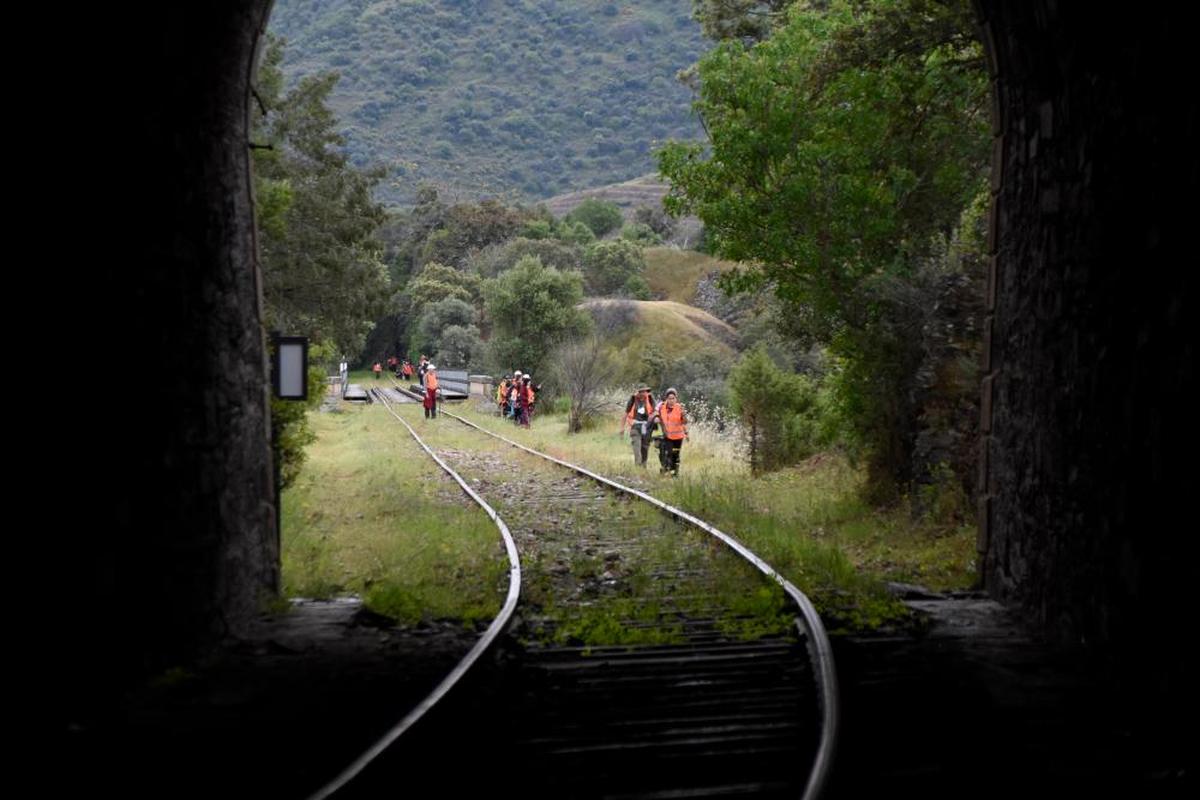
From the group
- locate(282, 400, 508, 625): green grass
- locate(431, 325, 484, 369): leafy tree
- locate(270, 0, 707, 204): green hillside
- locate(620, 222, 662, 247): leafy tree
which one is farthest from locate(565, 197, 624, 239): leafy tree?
locate(282, 400, 508, 625): green grass

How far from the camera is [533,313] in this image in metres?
48.2

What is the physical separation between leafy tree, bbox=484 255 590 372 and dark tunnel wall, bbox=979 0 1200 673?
3956 cm

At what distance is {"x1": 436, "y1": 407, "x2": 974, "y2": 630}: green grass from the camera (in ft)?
28.2

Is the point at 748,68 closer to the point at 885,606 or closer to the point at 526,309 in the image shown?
the point at 885,606

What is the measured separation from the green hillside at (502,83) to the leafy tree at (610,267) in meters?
68.5

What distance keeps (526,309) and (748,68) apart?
33437 millimetres

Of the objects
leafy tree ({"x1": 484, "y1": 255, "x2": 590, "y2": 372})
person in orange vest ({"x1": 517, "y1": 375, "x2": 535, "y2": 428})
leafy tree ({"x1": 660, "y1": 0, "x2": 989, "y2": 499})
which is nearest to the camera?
leafy tree ({"x1": 660, "y1": 0, "x2": 989, "y2": 499})

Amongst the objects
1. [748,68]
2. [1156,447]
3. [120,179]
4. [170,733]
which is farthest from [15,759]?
[748,68]

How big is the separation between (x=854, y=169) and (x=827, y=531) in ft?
14.7

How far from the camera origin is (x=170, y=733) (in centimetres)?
543

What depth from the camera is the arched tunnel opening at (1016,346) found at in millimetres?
5352

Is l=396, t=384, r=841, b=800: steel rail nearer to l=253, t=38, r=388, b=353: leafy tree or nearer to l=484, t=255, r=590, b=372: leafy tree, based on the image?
l=253, t=38, r=388, b=353: leafy tree

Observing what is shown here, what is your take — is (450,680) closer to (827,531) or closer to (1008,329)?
(1008,329)

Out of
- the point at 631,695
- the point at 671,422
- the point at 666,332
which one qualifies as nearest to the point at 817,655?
the point at 631,695
